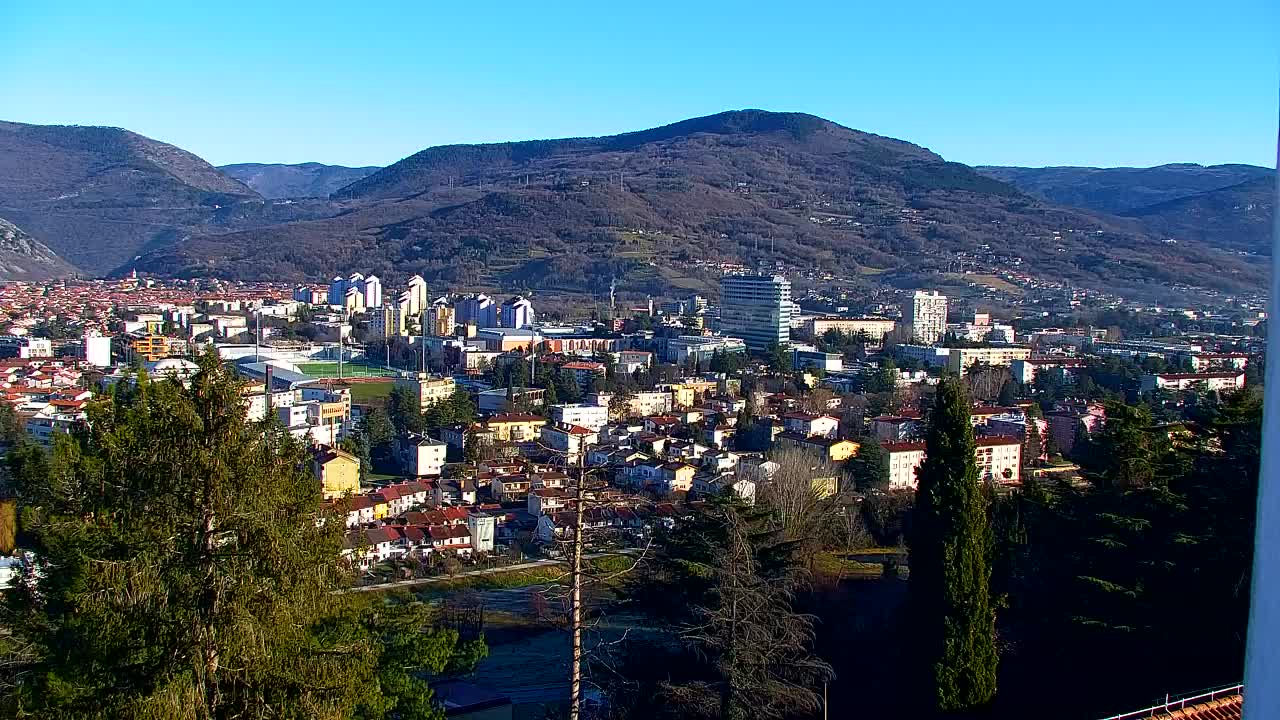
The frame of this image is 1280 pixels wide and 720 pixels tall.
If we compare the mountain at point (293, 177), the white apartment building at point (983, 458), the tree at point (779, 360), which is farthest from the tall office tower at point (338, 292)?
the mountain at point (293, 177)

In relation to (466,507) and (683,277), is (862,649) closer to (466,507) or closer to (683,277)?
(466,507)

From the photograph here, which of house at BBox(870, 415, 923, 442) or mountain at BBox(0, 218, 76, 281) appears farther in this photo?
mountain at BBox(0, 218, 76, 281)

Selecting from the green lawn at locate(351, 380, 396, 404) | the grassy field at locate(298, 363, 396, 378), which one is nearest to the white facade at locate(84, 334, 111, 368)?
the grassy field at locate(298, 363, 396, 378)

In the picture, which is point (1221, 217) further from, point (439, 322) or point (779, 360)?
point (439, 322)

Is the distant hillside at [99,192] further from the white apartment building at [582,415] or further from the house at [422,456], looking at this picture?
the house at [422,456]

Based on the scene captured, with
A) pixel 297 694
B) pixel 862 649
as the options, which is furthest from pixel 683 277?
pixel 297 694

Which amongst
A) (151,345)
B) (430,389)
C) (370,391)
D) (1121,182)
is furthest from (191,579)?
(1121,182)

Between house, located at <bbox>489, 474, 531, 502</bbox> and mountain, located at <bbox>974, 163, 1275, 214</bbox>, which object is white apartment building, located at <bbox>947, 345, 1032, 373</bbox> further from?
mountain, located at <bbox>974, 163, 1275, 214</bbox>
